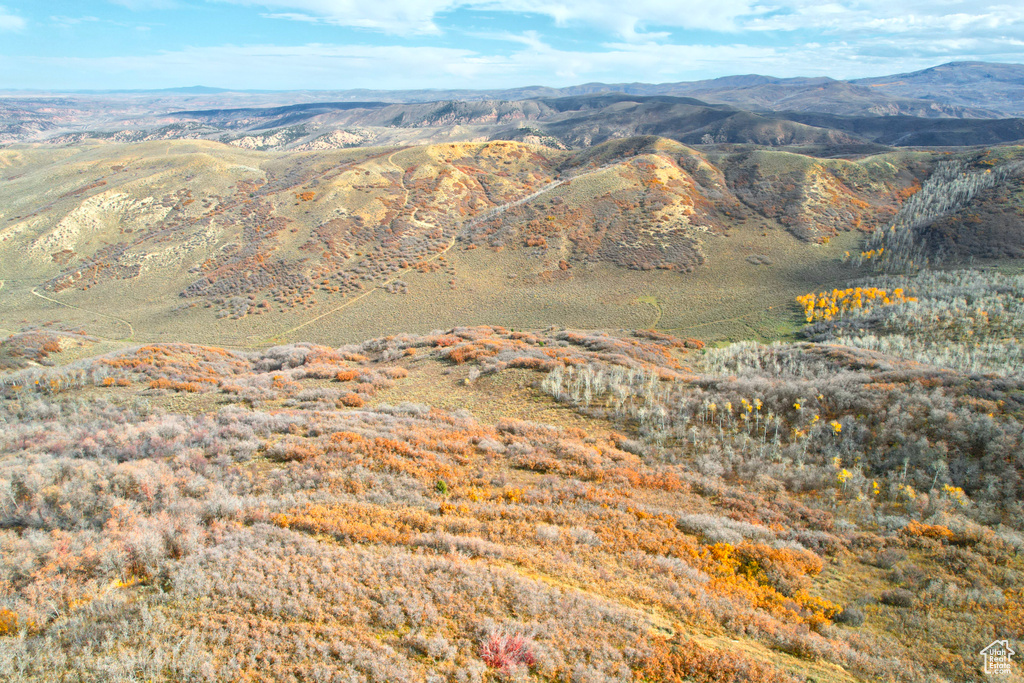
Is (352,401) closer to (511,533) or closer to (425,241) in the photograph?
(511,533)

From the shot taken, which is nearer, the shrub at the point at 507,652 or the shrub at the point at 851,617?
the shrub at the point at 507,652

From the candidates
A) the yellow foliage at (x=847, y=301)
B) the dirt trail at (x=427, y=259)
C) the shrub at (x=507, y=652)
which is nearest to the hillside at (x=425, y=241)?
the dirt trail at (x=427, y=259)

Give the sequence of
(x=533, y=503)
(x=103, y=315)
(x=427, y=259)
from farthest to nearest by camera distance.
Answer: (x=427, y=259), (x=103, y=315), (x=533, y=503)

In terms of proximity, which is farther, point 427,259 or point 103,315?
point 427,259

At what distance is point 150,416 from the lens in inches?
624

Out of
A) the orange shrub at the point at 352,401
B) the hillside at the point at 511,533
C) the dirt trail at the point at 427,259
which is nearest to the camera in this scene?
the hillside at the point at 511,533

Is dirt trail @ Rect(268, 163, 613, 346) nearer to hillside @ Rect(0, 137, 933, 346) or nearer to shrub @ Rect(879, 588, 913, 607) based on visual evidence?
hillside @ Rect(0, 137, 933, 346)

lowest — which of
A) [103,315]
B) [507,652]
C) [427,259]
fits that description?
[103,315]

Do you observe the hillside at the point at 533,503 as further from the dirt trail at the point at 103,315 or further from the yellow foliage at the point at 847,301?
the dirt trail at the point at 103,315

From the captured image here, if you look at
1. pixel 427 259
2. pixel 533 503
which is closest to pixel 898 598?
pixel 533 503

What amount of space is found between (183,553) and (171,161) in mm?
118324

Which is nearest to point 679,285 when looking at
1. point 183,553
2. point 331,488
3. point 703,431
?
point 703,431

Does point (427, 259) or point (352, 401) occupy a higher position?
point (427, 259)

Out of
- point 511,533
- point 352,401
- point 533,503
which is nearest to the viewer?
point 511,533
